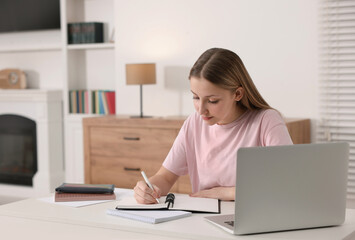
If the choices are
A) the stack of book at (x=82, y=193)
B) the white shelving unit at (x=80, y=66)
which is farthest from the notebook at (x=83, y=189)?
the white shelving unit at (x=80, y=66)

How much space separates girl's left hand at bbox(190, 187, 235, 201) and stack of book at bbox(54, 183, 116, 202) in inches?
14.6

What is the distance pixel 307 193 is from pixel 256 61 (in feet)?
8.49

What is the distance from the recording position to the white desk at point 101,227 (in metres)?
1.67

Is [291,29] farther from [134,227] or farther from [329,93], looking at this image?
[134,227]

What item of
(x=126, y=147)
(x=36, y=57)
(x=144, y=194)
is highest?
(x=36, y=57)

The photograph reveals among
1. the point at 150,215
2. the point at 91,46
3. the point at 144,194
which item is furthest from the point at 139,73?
the point at 150,215

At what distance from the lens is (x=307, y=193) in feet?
5.50

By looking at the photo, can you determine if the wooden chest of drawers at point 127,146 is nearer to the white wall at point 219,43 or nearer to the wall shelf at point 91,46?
the white wall at point 219,43

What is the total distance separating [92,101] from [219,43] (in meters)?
1.37

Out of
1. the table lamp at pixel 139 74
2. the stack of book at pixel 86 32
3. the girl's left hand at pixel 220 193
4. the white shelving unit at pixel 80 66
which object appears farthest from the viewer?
the white shelving unit at pixel 80 66

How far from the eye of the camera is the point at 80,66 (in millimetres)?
5266

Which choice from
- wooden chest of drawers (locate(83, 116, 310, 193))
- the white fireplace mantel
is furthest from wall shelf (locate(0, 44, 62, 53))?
wooden chest of drawers (locate(83, 116, 310, 193))

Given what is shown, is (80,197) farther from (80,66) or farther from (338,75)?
(80,66)

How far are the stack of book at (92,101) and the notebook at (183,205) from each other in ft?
9.26
